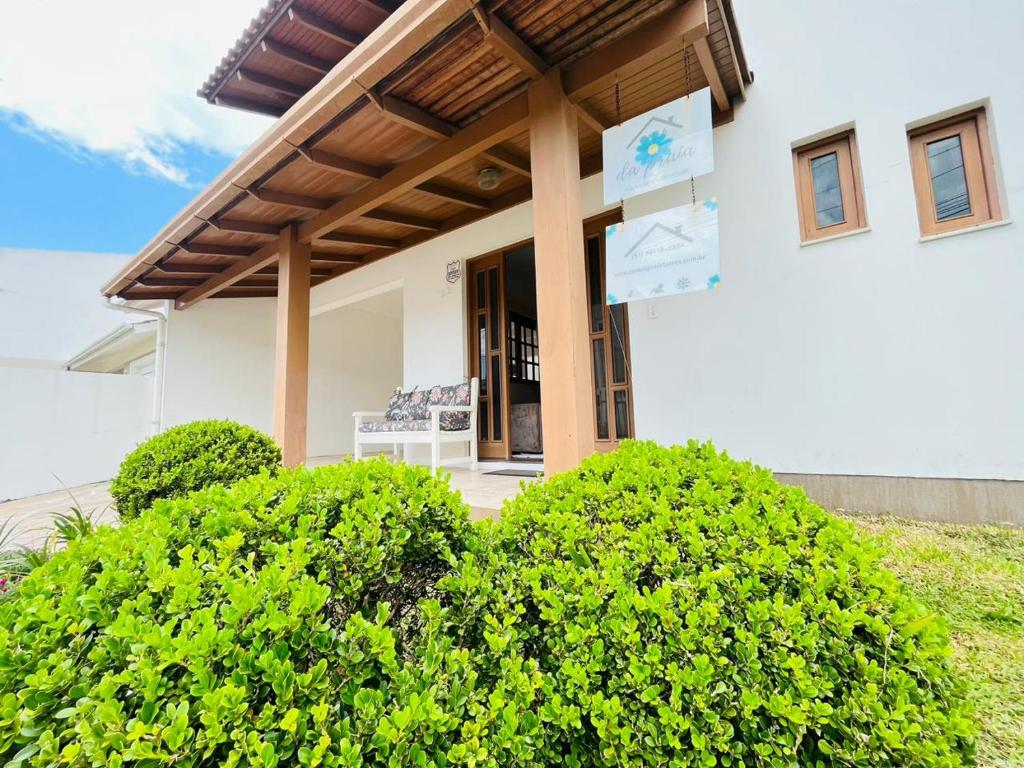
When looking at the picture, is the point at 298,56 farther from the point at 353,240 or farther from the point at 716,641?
the point at 716,641

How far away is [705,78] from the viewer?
3305 mm

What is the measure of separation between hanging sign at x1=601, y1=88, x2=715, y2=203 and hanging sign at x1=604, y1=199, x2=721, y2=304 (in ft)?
0.66

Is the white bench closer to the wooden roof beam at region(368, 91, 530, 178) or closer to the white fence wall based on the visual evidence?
the wooden roof beam at region(368, 91, 530, 178)

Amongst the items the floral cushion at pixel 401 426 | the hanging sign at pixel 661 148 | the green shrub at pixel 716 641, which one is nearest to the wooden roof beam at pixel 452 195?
the hanging sign at pixel 661 148

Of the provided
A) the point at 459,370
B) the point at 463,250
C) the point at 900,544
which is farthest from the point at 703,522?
the point at 463,250

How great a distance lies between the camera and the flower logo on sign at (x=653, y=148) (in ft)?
9.09

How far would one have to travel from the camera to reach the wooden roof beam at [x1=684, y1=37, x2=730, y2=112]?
2.84 m

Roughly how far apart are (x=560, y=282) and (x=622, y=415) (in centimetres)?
209

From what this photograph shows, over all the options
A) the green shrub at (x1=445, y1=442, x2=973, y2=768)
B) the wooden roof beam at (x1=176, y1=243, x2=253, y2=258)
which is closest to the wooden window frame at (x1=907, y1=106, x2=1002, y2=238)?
the green shrub at (x1=445, y1=442, x2=973, y2=768)

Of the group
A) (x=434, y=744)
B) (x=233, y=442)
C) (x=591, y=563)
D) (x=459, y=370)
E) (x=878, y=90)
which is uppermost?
(x=878, y=90)

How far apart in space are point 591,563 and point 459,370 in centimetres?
474

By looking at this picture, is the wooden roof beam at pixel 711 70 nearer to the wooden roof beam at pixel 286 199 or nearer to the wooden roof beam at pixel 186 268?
the wooden roof beam at pixel 286 199

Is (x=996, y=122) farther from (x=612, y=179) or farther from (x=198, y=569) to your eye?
(x=198, y=569)

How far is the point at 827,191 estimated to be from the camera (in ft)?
11.0
